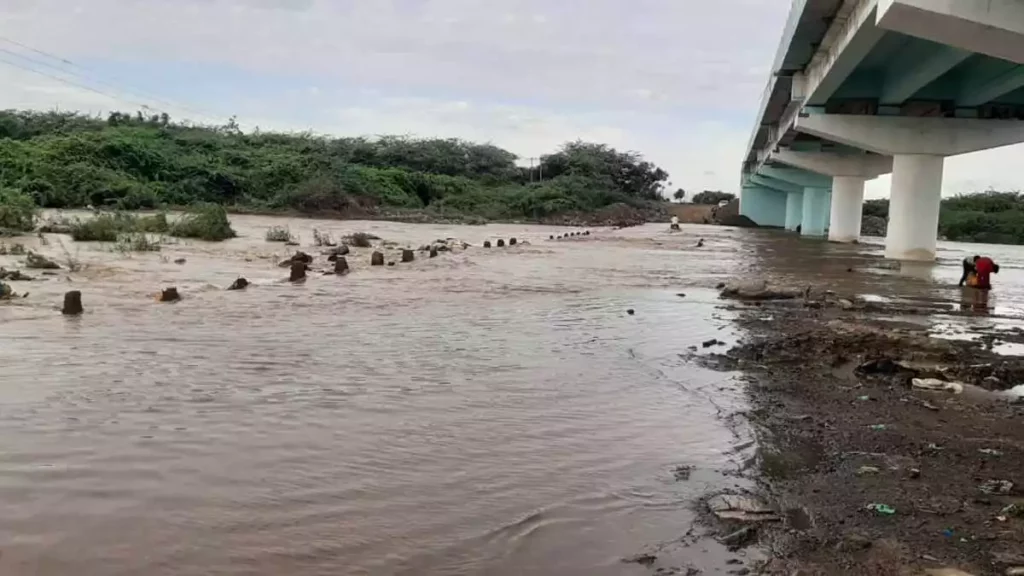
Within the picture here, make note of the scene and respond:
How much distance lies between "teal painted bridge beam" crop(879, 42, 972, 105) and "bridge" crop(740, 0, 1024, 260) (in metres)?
0.04

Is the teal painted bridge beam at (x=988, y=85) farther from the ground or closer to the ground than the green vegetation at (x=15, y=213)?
farther from the ground

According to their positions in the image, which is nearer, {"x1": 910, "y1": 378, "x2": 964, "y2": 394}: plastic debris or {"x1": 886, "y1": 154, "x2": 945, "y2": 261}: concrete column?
{"x1": 910, "y1": 378, "x2": 964, "y2": 394}: plastic debris

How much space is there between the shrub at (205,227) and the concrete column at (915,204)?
2180cm

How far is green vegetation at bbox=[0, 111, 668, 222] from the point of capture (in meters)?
42.7

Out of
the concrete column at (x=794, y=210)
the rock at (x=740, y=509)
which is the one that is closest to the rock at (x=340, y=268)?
the rock at (x=740, y=509)

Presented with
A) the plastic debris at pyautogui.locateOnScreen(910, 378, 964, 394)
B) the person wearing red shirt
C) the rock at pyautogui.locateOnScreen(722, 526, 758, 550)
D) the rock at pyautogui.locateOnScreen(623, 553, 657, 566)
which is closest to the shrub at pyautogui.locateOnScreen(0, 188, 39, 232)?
the plastic debris at pyautogui.locateOnScreen(910, 378, 964, 394)

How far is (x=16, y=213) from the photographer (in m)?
22.1

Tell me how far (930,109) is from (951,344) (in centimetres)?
2039

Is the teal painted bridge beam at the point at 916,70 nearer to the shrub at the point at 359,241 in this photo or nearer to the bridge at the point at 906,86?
the bridge at the point at 906,86

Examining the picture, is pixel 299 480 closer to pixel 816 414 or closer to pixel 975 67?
pixel 816 414

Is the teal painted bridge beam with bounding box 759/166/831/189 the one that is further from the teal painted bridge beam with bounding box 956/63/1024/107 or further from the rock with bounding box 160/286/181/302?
the rock with bounding box 160/286/181/302

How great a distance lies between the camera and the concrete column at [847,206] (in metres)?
45.0

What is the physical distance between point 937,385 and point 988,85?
1926 centimetres

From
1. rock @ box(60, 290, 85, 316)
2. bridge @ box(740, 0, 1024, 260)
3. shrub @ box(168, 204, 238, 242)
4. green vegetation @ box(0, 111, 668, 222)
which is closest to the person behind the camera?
rock @ box(60, 290, 85, 316)
